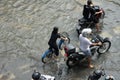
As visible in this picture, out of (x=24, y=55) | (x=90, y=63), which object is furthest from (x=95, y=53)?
(x=24, y=55)

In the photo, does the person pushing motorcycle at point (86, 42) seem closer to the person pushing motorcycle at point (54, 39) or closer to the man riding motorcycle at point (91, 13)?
the person pushing motorcycle at point (54, 39)

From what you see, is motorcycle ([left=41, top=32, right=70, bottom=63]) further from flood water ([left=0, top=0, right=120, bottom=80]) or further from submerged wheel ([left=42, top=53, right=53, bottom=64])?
flood water ([left=0, top=0, right=120, bottom=80])

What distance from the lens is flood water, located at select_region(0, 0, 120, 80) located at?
10672 mm

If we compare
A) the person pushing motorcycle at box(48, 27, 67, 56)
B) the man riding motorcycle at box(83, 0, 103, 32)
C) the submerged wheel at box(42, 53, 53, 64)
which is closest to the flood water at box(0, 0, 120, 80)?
the submerged wheel at box(42, 53, 53, 64)

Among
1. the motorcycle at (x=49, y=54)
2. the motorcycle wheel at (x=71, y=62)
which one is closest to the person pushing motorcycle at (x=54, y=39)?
the motorcycle at (x=49, y=54)

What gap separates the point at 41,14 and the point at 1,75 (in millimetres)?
4584

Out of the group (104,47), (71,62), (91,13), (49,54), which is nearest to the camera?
(71,62)

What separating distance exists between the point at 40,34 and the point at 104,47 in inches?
124

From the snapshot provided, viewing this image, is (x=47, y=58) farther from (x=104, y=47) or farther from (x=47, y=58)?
(x=104, y=47)

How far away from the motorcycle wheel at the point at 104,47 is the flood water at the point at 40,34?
0.20 metres

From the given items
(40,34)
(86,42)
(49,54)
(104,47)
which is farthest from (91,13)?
(49,54)

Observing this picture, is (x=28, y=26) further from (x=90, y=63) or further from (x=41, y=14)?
(x=90, y=63)

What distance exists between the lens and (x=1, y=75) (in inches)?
413

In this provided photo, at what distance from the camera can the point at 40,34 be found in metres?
12.5
